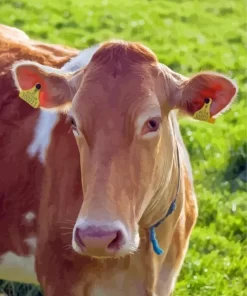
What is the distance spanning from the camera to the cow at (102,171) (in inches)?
143

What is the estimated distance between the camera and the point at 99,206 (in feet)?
11.5

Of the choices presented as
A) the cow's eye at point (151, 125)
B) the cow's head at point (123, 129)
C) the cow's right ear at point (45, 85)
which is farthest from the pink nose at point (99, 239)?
the cow's right ear at point (45, 85)

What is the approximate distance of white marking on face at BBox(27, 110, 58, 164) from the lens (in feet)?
15.2

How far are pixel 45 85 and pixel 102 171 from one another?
0.74 meters

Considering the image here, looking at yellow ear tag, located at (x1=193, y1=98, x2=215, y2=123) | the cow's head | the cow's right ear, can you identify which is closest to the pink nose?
the cow's head

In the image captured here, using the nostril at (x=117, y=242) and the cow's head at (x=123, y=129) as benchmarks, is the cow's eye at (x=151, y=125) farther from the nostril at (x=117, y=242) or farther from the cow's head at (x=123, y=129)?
the nostril at (x=117, y=242)

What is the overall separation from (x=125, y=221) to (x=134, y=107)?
0.50 m

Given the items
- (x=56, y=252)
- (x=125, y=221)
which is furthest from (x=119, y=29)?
(x=125, y=221)

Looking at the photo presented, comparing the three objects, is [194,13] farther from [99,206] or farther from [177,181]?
[99,206]

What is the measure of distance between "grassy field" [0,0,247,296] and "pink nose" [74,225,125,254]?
6.40 feet

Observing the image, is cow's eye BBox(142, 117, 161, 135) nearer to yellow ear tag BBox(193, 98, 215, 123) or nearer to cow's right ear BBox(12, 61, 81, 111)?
yellow ear tag BBox(193, 98, 215, 123)

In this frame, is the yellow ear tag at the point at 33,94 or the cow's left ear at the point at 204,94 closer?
the cow's left ear at the point at 204,94

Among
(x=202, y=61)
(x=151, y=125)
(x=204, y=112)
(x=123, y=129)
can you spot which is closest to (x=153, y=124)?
(x=151, y=125)

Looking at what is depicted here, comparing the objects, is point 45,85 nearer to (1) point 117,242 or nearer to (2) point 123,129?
(2) point 123,129
